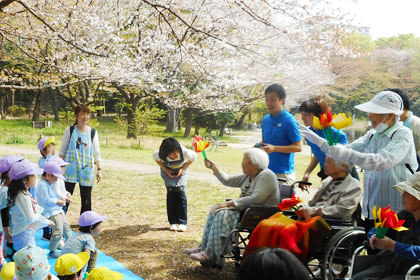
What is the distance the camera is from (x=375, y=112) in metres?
2.62

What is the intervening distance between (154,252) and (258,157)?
1.55m

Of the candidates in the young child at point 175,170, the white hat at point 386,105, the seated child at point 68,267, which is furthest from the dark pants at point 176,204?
the white hat at point 386,105

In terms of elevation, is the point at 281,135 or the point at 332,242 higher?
the point at 281,135

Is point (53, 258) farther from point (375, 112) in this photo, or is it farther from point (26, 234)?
point (375, 112)

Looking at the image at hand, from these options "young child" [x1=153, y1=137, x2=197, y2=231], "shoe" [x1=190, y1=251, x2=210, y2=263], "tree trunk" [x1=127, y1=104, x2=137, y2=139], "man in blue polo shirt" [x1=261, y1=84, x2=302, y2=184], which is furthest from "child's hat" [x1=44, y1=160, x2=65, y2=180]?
"tree trunk" [x1=127, y1=104, x2=137, y2=139]

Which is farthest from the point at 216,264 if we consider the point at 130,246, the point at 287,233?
the point at 130,246

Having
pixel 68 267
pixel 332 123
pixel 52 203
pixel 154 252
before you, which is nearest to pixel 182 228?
pixel 154 252

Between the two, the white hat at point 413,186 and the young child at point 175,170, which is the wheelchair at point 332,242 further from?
the young child at point 175,170

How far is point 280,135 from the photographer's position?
3639 millimetres

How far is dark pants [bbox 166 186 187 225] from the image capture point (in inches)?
187

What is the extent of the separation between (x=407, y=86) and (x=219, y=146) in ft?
44.5

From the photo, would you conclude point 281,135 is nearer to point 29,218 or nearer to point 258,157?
point 258,157

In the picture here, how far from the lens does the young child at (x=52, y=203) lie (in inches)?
148

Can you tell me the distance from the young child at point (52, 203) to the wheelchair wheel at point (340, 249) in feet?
7.87
